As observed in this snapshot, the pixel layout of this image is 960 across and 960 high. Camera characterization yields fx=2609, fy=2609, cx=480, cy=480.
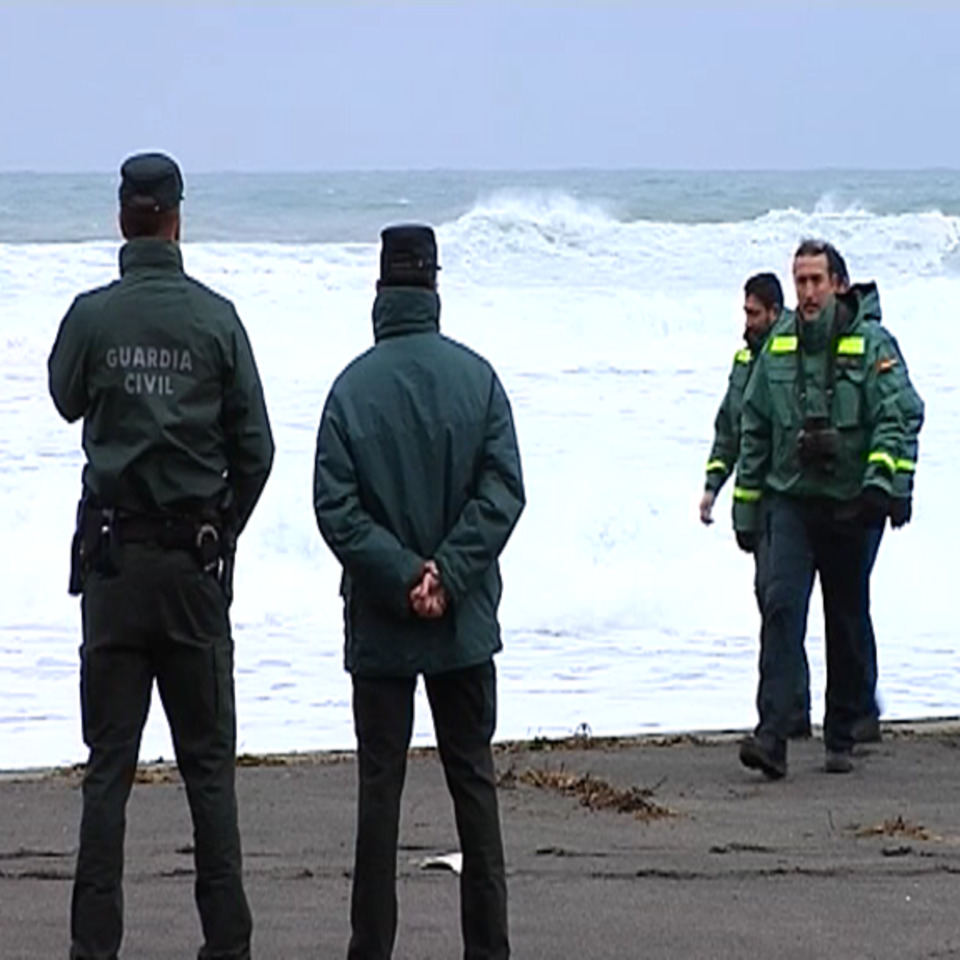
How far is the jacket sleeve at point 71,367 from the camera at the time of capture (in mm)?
6066

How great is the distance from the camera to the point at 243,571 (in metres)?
16.0

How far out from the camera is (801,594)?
969 centimetres

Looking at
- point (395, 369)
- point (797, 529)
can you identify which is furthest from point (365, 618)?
point (797, 529)

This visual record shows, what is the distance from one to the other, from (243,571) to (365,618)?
9780 mm

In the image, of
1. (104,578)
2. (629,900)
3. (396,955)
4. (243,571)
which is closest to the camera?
(104,578)

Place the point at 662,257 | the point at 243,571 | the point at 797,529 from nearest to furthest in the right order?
the point at 797,529
the point at 243,571
the point at 662,257

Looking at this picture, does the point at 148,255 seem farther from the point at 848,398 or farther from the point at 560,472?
the point at 560,472

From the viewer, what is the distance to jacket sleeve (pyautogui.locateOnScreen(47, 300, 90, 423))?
607 centimetres

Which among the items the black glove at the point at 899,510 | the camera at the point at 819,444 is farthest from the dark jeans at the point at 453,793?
the black glove at the point at 899,510

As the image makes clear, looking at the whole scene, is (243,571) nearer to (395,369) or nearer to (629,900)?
(629,900)

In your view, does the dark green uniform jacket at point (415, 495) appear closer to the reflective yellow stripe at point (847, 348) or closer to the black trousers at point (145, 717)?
the black trousers at point (145, 717)

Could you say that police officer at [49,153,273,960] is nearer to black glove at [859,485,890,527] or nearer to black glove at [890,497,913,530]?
black glove at [859,485,890,527]

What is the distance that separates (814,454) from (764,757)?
3.68 feet

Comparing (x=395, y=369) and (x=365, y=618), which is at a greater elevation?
(x=395, y=369)
